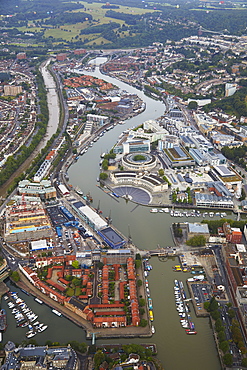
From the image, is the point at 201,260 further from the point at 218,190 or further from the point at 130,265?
the point at 218,190

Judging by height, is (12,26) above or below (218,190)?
above

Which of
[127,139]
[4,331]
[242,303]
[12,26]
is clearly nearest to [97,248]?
[4,331]

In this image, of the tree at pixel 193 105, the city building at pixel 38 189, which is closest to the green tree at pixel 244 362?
the city building at pixel 38 189

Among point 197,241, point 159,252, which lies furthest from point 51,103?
point 197,241

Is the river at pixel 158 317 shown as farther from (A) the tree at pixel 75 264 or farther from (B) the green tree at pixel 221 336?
(A) the tree at pixel 75 264

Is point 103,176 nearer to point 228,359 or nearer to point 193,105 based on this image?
point 228,359

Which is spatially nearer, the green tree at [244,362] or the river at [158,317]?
the green tree at [244,362]
